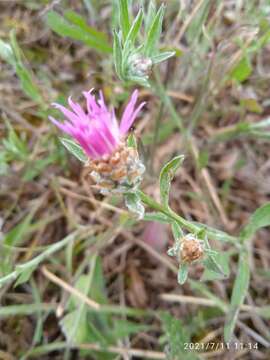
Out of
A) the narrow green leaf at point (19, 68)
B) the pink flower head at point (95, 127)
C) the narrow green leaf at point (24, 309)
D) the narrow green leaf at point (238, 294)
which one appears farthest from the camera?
the narrow green leaf at point (24, 309)

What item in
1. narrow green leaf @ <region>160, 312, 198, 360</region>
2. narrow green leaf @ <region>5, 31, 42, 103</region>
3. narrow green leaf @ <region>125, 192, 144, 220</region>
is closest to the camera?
narrow green leaf @ <region>125, 192, 144, 220</region>

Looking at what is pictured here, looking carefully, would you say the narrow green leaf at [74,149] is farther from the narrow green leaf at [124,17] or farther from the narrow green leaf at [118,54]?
the narrow green leaf at [124,17]

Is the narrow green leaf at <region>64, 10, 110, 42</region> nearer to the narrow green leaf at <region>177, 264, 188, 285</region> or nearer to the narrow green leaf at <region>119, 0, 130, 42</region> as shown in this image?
the narrow green leaf at <region>119, 0, 130, 42</region>

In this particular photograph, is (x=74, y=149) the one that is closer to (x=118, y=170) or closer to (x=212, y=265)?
(x=118, y=170)

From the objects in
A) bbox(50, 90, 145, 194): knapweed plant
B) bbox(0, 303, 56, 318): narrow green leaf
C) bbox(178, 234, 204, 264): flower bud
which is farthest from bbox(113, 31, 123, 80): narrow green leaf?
bbox(0, 303, 56, 318): narrow green leaf

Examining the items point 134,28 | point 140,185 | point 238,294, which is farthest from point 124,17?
point 238,294

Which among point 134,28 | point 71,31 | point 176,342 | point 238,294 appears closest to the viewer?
point 134,28

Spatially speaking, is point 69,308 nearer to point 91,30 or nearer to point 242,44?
point 91,30

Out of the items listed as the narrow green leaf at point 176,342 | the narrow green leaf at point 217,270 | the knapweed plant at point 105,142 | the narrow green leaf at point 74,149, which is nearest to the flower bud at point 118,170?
the knapweed plant at point 105,142

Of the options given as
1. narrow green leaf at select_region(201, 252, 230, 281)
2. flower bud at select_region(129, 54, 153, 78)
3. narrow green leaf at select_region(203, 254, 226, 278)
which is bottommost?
narrow green leaf at select_region(201, 252, 230, 281)
